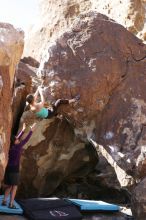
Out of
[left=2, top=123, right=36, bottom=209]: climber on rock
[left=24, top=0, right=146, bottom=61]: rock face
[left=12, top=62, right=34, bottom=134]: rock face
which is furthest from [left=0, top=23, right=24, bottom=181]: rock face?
[left=24, top=0, right=146, bottom=61]: rock face

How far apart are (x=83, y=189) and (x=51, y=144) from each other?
1.40 metres

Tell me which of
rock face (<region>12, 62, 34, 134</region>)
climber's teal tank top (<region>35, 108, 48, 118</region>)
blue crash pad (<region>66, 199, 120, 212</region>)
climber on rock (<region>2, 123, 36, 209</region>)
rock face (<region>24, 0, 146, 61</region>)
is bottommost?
blue crash pad (<region>66, 199, 120, 212</region>)

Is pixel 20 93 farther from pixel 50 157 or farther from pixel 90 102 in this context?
pixel 50 157

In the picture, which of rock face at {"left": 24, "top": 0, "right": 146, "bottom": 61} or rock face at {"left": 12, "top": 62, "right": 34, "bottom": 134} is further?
rock face at {"left": 24, "top": 0, "right": 146, "bottom": 61}

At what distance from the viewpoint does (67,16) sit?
15.1 metres

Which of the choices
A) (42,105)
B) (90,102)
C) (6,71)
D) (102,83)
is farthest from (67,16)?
(6,71)

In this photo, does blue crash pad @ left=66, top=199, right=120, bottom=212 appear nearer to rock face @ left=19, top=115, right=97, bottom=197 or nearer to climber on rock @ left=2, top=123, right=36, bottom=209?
climber on rock @ left=2, top=123, right=36, bottom=209

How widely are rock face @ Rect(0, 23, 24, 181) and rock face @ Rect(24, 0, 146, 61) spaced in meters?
7.01

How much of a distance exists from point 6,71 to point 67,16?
995cm

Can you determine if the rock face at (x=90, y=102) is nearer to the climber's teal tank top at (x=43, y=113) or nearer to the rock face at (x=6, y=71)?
the climber's teal tank top at (x=43, y=113)

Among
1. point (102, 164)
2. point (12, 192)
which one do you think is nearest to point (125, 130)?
point (102, 164)

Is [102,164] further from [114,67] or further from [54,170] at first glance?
[114,67]

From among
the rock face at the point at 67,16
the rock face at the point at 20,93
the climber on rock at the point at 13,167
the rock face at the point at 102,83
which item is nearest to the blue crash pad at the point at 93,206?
the rock face at the point at 102,83

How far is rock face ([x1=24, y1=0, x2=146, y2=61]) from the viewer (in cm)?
1247
